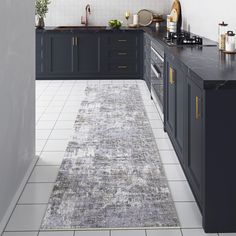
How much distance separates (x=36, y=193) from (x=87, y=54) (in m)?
5.45

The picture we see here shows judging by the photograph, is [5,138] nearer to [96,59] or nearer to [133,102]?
[133,102]

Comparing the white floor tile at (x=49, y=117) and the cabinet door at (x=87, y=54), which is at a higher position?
the cabinet door at (x=87, y=54)

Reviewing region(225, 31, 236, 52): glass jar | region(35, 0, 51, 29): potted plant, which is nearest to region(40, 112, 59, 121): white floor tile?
region(225, 31, 236, 52): glass jar

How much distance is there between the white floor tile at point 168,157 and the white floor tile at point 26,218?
4.17ft

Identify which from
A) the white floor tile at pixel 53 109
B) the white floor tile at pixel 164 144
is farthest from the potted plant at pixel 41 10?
the white floor tile at pixel 164 144

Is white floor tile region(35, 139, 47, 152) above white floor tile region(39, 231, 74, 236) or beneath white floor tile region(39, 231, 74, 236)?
above

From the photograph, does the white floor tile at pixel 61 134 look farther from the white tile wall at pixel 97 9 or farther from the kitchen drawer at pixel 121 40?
the white tile wall at pixel 97 9

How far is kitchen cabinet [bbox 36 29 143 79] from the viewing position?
8.30 meters

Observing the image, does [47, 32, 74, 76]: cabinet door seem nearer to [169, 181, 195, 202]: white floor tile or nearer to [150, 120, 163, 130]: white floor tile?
[150, 120, 163, 130]: white floor tile

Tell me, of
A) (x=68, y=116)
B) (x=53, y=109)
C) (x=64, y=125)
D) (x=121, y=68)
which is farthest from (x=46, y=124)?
(x=121, y=68)

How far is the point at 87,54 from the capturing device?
839 cm

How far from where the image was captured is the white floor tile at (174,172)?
3.48 metres

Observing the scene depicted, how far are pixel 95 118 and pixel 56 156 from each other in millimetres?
1519

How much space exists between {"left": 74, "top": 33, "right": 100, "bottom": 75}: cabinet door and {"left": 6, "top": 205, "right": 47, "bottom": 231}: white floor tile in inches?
223
